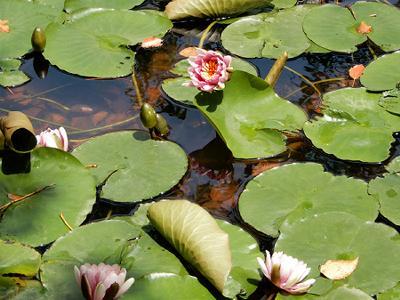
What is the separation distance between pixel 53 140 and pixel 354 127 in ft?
5.31

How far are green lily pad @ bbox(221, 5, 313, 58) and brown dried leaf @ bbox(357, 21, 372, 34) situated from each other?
1.19 ft

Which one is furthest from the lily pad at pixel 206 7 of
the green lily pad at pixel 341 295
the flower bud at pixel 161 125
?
the green lily pad at pixel 341 295

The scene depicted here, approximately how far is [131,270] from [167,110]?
1367mm

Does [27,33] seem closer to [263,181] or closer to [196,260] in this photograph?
[263,181]

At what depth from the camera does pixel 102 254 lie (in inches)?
111

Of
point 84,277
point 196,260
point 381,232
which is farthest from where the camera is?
point 381,232

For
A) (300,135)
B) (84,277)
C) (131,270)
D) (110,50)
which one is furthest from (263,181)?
(110,50)

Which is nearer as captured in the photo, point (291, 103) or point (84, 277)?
point (84, 277)

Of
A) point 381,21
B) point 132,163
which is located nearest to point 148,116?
point 132,163

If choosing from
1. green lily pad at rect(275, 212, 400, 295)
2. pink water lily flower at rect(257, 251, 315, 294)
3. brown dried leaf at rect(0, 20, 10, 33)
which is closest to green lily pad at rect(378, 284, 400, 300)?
green lily pad at rect(275, 212, 400, 295)

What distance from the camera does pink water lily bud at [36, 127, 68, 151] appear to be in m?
3.31

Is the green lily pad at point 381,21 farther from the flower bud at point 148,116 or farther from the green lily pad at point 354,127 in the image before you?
the flower bud at point 148,116

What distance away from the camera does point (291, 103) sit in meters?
3.69

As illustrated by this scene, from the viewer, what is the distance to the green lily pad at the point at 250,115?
136 inches
